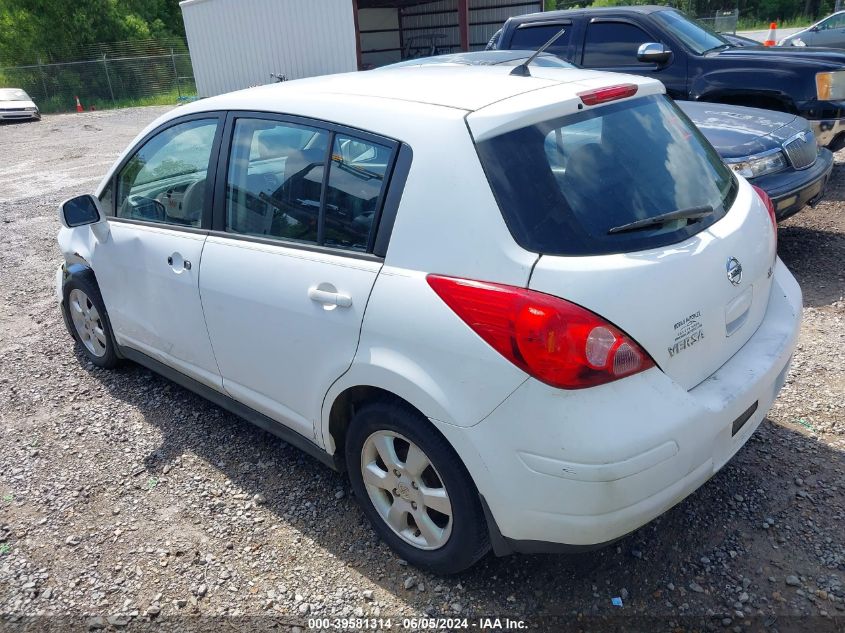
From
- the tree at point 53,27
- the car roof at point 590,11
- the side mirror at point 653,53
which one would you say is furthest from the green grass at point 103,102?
the side mirror at point 653,53

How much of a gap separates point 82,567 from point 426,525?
59.5 inches

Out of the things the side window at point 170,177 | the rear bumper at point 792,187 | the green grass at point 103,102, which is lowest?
the green grass at point 103,102

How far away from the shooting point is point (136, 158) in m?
3.79

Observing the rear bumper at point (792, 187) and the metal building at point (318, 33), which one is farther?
the metal building at point (318, 33)

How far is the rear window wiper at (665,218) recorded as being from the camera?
2230 mm

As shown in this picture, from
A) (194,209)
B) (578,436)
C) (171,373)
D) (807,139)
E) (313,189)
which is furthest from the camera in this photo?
(807,139)

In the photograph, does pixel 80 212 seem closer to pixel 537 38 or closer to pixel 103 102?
pixel 537 38

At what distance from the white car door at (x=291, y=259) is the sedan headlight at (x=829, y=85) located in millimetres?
6154

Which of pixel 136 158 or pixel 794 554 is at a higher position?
pixel 136 158

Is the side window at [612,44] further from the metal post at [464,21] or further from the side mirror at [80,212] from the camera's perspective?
the metal post at [464,21]

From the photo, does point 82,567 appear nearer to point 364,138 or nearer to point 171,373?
point 171,373

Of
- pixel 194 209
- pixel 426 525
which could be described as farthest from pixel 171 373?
pixel 426 525

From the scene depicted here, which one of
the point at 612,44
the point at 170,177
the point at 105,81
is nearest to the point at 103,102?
the point at 105,81

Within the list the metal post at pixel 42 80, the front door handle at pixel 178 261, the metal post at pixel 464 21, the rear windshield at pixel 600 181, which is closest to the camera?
the rear windshield at pixel 600 181
